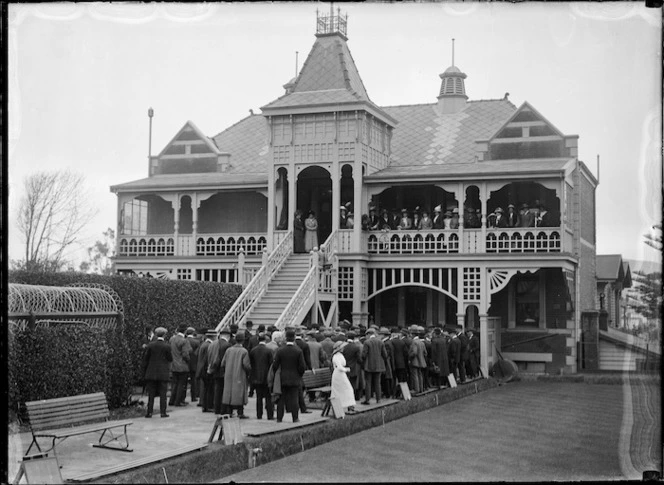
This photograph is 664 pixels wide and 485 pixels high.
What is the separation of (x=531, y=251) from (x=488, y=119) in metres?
8.94

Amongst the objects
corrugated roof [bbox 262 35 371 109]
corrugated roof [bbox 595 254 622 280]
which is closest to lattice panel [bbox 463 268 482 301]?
corrugated roof [bbox 262 35 371 109]

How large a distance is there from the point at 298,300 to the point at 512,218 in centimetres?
804

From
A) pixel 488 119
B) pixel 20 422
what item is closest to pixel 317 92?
pixel 488 119

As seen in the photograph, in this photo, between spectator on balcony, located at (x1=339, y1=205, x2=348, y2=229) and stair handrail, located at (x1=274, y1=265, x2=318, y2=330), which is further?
spectator on balcony, located at (x1=339, y1=205, x2=348, y2=229)

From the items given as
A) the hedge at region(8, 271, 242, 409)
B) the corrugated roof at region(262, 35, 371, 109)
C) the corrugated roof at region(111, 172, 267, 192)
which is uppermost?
the corrugated roof at region(262, 35, 371, 109)

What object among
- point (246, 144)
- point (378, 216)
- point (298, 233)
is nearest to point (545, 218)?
point (378, 216)

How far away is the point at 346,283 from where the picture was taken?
31.9 m

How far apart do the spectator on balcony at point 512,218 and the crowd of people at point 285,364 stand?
5828 millimetres

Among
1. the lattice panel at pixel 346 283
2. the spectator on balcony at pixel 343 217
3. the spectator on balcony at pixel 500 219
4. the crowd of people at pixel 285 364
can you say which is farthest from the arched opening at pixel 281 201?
the crowd of people at pixel 285 364

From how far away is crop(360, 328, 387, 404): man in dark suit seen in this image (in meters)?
21.8

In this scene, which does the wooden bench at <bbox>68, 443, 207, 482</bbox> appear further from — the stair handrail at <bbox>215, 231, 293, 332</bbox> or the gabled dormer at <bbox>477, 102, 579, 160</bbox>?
the gabled dormer at <bbox>477, 102, 579, 160</bbox>

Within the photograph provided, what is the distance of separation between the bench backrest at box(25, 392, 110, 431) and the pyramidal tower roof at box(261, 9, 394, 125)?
57.9ft

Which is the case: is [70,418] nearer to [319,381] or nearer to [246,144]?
[319,381]

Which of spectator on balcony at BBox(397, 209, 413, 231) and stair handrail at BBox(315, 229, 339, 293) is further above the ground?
spectator on balcony at BBox(397, 209, 413, 231)
